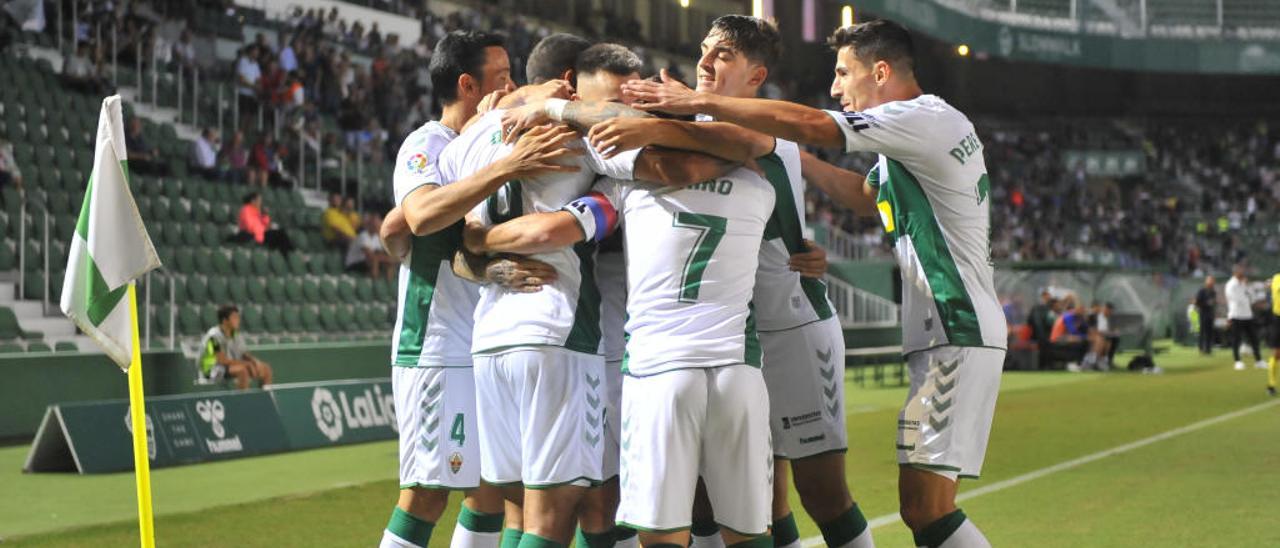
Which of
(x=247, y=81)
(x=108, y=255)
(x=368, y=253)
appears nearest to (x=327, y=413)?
(x=368, y=253)

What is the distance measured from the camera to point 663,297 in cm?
516

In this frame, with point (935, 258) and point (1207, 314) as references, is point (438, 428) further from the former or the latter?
point (1207, 314)

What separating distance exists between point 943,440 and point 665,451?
121 cm

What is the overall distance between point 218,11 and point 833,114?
23170 millimetres

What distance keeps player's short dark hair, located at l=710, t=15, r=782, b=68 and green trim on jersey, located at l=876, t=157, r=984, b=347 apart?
0.62 m

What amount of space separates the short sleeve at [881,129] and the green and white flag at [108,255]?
3063mm

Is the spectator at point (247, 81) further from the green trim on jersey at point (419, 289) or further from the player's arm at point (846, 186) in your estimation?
the player's arm at point (846, 186)

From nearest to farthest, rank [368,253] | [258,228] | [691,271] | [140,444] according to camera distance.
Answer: [691,271] < [140,444] < [258,228] < [368,253]

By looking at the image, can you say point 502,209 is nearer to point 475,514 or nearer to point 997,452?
point 475,514

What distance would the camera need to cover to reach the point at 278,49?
26.8 meters

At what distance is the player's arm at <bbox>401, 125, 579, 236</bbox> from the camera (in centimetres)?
532

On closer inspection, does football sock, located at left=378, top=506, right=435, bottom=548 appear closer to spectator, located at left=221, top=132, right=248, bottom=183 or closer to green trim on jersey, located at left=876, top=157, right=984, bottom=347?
green trim on jersey, located at left=876, top=157, right=984, bottom=347

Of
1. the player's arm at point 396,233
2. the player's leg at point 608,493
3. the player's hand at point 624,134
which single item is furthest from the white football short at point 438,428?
the player's hand at point 624,134

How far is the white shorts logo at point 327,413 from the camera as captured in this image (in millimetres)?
15875
